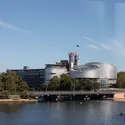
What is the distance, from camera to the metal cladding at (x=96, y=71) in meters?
46.0

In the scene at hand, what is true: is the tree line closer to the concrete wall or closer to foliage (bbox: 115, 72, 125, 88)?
foliage (bbox: 115, 72, 125, 88)

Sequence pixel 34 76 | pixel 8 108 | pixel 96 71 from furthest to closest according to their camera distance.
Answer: pixel 34 76, pixel 96 71, pixel 8 108

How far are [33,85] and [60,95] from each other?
1868 centimetres

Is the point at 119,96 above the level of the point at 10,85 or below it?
below

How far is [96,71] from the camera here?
4628 cm

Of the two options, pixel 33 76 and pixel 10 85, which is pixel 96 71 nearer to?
pixel 33 76

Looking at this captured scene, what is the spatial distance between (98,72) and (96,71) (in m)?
0.30

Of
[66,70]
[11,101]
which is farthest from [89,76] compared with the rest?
[11,101]

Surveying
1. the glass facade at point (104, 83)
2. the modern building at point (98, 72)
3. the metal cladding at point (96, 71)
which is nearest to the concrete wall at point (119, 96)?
the glass facade at point (104, 83)

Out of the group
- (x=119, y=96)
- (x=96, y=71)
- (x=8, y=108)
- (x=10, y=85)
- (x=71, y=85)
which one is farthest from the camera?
(x=96, y=71)

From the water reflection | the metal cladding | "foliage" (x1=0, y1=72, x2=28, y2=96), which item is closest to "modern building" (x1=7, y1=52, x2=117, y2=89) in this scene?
the metal cladding

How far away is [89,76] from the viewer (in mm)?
45750

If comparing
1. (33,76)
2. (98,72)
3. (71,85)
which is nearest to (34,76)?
(33,76)

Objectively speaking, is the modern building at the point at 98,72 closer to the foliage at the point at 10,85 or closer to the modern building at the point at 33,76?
the modern building at the point at 33,76
